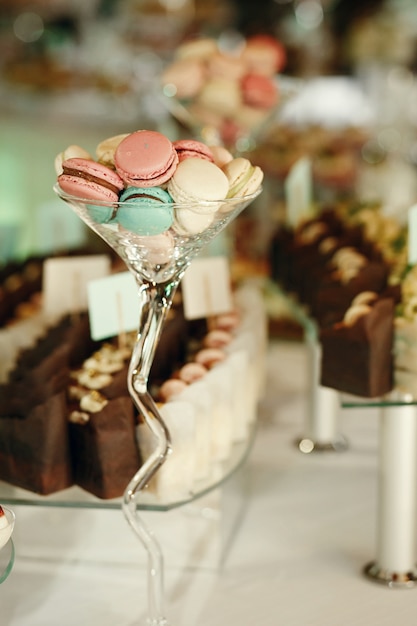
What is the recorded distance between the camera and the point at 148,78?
17.0 ft

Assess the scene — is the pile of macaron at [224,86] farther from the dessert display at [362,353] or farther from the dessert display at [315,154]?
the dessert display at [362,353]

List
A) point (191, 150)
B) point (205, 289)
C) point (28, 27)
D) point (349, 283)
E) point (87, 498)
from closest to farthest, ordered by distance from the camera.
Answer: point (191, 150) < point (87, 498) < point (349, 283) < point (205, 289) < point (28, 27)

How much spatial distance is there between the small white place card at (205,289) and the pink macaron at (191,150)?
634 millimetres

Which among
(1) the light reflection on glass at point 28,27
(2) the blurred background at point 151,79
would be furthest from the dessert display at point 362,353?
(1) the light reflection on glass at point 28,27

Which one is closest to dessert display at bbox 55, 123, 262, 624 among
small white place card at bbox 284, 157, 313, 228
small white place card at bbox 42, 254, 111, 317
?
small white place card at bbox 42, 254, 111, 317

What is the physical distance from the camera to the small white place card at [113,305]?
5.72ft

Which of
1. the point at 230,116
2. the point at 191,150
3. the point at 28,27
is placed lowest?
the point at 191,150

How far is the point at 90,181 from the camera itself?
132 centimetres

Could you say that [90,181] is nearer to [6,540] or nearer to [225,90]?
[6,540]

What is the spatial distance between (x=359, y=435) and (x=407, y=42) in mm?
3997

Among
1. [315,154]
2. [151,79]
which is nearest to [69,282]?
[315,154]

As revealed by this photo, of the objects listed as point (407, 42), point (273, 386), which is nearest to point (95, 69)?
point (407, 42)

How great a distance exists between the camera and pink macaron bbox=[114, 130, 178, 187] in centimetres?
132

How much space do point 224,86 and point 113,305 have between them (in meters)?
1.13
